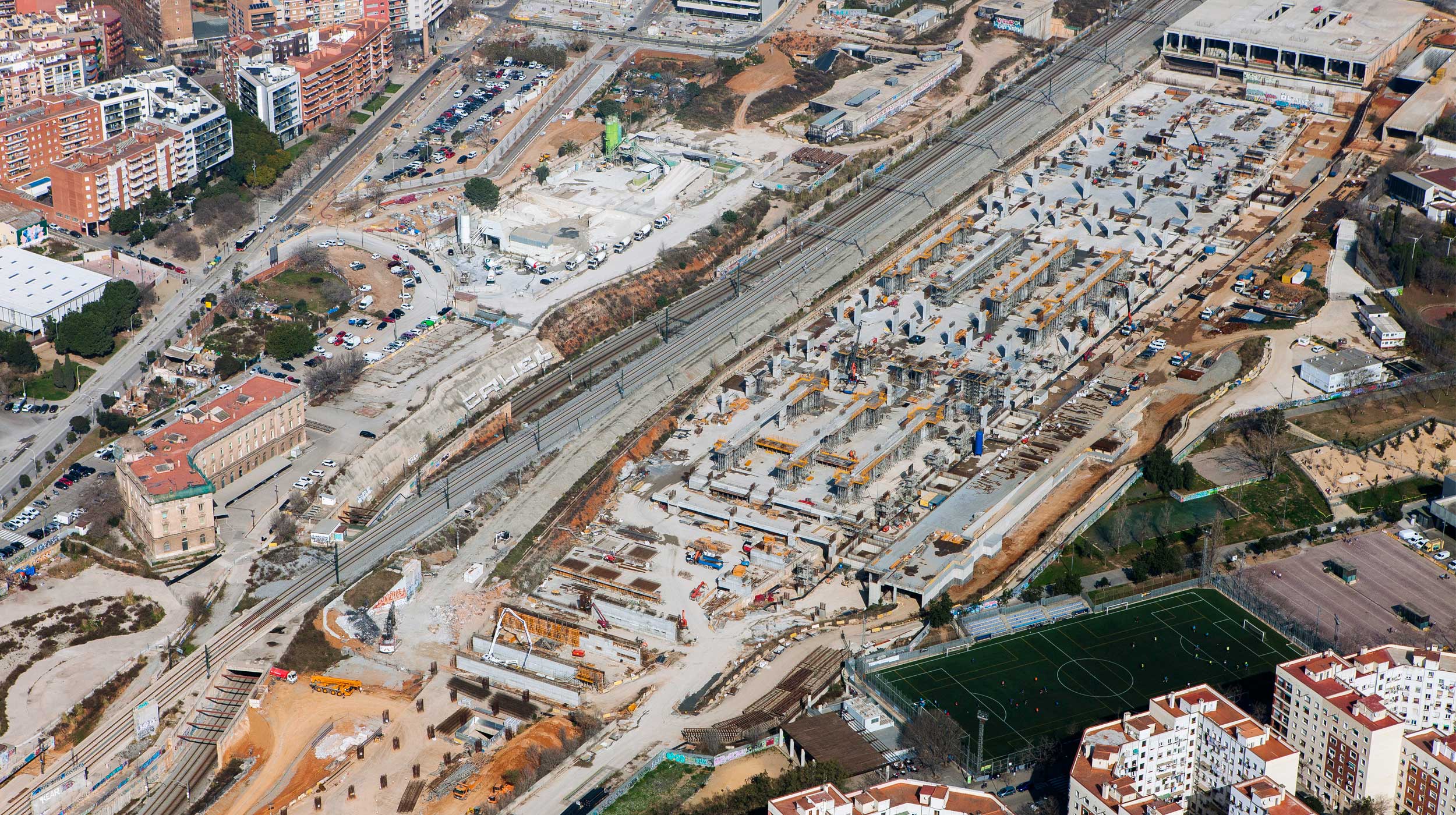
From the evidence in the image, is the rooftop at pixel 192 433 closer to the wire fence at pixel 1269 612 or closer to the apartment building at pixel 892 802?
the apartment building at pixel 892 802

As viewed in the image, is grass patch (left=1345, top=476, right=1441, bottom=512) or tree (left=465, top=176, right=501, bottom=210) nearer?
grass patch (left=1345, top=476, right=1441, bottom=512)

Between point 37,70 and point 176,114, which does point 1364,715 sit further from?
point 37,70

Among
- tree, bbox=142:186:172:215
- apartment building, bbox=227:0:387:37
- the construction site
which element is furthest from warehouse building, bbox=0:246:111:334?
apartment building, bbox=227:0:387:37

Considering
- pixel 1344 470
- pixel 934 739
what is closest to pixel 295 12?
pixel 1344 470

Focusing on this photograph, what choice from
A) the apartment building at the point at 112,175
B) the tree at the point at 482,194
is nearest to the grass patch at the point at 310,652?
the tree at the point at 482,194

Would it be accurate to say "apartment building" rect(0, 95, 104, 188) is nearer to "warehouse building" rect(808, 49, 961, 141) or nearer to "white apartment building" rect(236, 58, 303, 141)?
"white apartment building" rect(236, 58, 303, 141)

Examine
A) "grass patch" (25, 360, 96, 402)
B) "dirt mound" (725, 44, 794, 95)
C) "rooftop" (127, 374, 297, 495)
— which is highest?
"dirt mound" (725, 44, 794, 95)

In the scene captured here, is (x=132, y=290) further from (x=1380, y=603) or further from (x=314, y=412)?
(x=1380, y=603)
